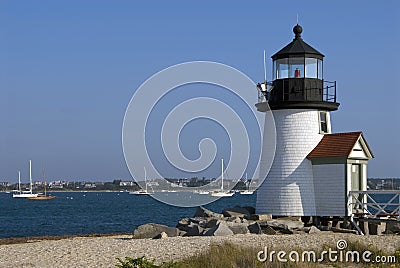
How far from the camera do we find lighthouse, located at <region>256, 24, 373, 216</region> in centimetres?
2111

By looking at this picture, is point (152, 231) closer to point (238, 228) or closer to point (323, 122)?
point (238, 228)

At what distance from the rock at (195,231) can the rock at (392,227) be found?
19.8 feet

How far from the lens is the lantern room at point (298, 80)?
2136cm

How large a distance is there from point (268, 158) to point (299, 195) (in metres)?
1.63

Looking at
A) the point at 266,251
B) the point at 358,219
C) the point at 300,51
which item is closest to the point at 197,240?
the point at 266,251

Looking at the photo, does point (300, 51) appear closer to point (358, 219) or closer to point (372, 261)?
point (358, 219)

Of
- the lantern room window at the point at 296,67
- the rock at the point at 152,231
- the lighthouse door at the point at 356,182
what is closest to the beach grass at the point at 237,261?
the rock at the point at 152,231

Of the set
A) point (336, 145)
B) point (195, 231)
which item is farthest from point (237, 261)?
point (336, 145)

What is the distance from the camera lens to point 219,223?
1855 cm

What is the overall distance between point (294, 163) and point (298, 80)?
2767 mm

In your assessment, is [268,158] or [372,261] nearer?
[372,261]

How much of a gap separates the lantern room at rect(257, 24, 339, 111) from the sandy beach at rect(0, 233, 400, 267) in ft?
17.2

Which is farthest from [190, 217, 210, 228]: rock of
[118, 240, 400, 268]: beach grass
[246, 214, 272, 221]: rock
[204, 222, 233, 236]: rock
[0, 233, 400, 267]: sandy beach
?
[118, 240, 400, 268]: beach grass

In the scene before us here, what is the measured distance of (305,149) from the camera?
21.4 m
